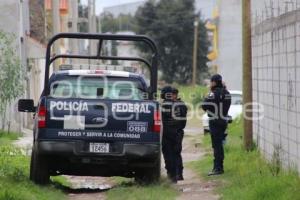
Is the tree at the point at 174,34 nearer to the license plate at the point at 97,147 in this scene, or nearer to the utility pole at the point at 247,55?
the utility pole at the point at 247,55

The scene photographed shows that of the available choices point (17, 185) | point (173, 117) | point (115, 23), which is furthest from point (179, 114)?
point (115, 23)

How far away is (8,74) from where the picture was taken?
2439cm

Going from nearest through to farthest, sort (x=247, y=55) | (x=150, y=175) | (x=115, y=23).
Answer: (x=150, y=175) → (x=247, y=55) → (x=115, y=23)

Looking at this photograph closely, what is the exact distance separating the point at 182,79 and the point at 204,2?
112 feet

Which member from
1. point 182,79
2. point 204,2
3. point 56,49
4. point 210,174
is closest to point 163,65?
point 182,79

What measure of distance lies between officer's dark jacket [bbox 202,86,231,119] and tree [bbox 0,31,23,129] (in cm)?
1081

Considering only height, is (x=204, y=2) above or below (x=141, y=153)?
above

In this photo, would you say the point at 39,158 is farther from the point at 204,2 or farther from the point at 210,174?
the point at 204,2

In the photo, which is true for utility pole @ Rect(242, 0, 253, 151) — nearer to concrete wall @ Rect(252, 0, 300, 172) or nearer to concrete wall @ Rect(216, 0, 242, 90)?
concrete wall @ Rect(252, 0, 300, 172)

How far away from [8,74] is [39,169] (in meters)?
12.3

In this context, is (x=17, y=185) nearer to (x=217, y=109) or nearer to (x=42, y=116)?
(x=42, y=116)

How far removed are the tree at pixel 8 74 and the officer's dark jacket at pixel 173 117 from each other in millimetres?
10680

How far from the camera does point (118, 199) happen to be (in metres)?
11.6

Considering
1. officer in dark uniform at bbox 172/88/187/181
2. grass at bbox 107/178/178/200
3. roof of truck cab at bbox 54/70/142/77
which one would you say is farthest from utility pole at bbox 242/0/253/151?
roof of truck cab at bbox 54/70/142/77
